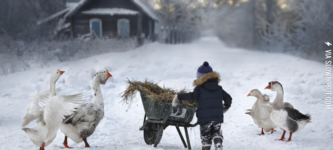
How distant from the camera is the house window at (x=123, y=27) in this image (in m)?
13.7

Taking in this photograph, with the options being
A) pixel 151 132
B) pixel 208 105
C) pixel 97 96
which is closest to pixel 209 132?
pixel 208 105

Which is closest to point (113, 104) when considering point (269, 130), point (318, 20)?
point (269, 130)

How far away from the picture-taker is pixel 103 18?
13.6 metres

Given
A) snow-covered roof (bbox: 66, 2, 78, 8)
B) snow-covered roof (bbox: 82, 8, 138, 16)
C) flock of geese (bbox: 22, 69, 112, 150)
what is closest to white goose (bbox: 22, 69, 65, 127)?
flock of geese (bbox: 22, 69, 112, 150)

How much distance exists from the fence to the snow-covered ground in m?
4.54

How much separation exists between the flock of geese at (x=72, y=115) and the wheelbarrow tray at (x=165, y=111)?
24.5 inches

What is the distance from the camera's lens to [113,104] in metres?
7.45

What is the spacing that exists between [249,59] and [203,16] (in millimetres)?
7293

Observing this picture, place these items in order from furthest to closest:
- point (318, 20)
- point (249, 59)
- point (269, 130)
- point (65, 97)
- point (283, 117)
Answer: point (318, 20), point (249, 59), point (269, 130), point (283, 117), point (65, 97)

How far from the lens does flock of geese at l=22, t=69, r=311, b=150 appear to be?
3748 mm

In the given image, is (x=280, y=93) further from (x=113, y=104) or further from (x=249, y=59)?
(x=249, y=59)

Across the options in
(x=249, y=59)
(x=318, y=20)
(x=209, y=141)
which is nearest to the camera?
(x=209, y=141)

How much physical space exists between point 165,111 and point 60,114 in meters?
1.32

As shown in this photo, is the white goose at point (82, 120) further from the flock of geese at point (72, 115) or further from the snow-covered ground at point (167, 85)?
the snow-covered ground at point (167, 85)
